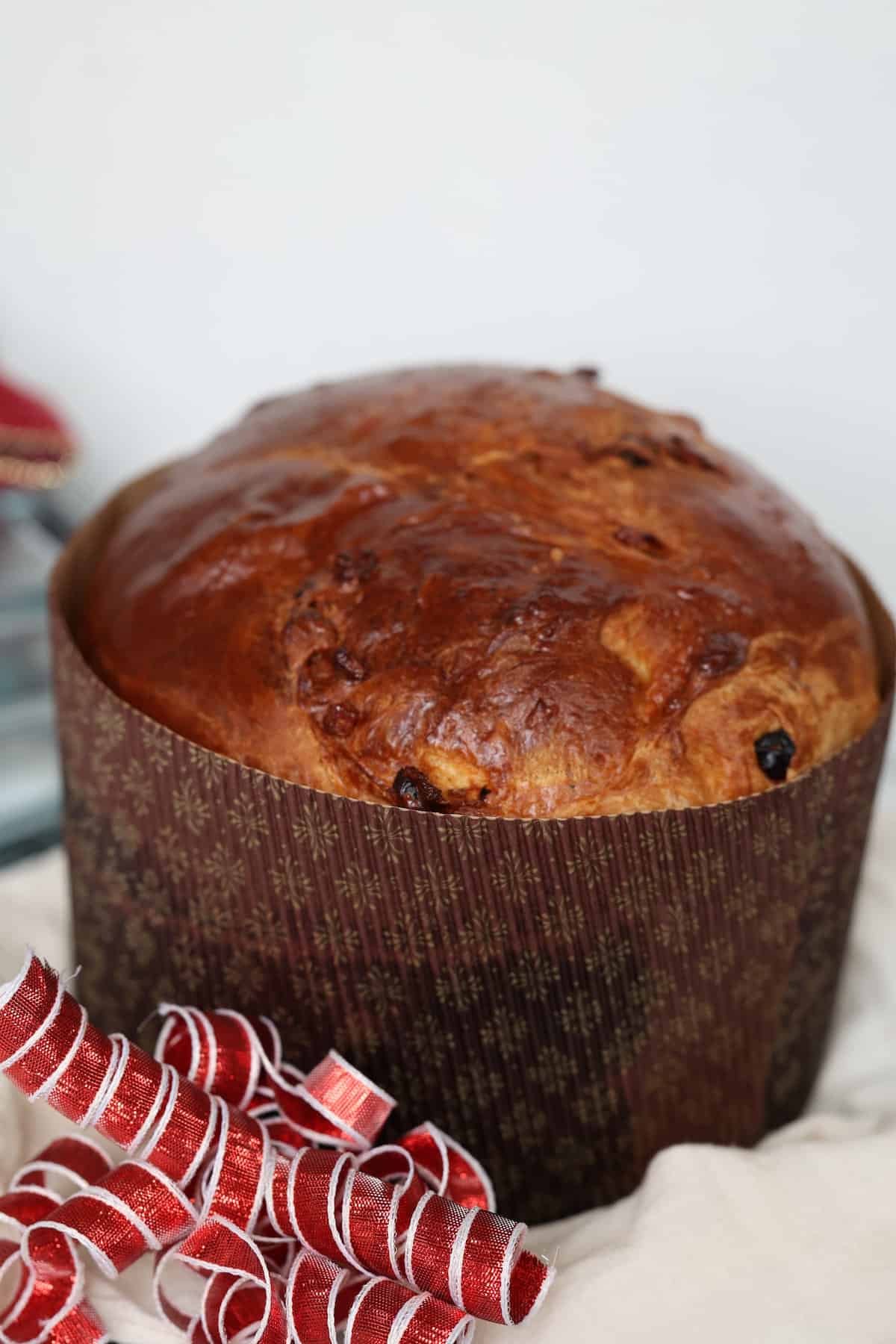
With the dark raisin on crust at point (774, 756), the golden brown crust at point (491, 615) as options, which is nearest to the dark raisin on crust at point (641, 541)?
the golden brown crust at point (491, 615)

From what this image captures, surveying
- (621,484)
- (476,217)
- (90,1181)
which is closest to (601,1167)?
(90,1181)

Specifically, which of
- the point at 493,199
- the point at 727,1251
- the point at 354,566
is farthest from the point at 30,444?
the point at 727,1251

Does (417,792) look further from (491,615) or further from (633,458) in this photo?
(633,458)

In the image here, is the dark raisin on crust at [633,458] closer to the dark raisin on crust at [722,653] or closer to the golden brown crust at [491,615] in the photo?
the golden brown crust at [491,615]

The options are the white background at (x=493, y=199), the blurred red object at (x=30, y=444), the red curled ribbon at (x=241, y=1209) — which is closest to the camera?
the red curled ribbon at (x=241, y=1209)

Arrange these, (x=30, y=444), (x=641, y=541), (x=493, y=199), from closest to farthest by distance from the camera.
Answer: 1. (x=641, y=541)
2. (x=493, y=199)
3. (x=30, y=444)

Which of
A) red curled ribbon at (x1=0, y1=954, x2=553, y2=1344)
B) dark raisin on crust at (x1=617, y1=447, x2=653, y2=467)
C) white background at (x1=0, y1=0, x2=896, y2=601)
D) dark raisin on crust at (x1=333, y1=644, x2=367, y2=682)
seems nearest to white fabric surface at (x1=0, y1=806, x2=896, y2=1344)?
red curled ribbon at (x1=0, y1=954, x2=553, y2=1344)
